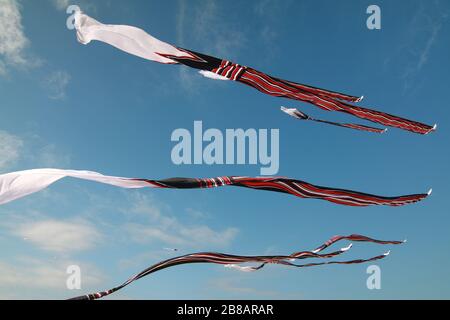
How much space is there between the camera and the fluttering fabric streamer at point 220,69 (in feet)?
35.3

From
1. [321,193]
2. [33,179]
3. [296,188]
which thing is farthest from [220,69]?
[33,179]

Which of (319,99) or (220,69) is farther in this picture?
(319,99)

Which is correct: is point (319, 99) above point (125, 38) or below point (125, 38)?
below

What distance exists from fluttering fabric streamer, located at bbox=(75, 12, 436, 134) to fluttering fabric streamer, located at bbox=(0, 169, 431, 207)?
301 centimetres

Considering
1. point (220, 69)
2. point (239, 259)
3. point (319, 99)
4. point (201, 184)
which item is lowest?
point (239, 259)

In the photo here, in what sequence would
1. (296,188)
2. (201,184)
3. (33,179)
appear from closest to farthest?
1. (33,179)
2. (201,184)
3. (296,188)

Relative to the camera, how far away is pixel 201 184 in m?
11.6

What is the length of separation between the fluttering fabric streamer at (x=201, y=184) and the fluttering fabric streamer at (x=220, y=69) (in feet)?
9.86

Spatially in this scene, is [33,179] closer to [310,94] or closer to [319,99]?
[310,94]

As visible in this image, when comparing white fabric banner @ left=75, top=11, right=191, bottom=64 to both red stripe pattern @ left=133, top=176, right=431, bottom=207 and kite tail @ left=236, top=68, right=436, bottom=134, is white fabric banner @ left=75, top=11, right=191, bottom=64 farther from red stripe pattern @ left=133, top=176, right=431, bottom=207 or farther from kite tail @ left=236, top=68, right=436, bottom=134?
red stripe pattern @ left=133, top=176, right=431, bottom=207

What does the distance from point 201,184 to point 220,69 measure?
12.2 ft
